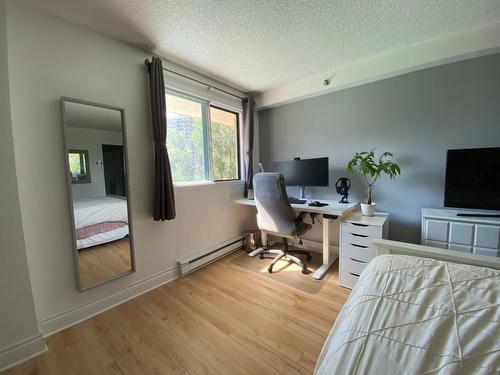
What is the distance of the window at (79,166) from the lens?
157 cm

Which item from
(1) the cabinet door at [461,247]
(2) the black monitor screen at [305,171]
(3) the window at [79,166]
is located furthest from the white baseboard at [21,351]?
(1) the cabinet door at [461,247]

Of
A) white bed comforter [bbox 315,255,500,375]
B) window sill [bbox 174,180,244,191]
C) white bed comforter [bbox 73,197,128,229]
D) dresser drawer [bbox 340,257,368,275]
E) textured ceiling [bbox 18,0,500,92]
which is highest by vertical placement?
textured ceiling [bbox 18,0,500,92]

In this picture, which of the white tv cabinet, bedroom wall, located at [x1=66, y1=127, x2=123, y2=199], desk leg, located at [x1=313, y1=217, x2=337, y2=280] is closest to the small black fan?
desk leg, located at [x1=313, y1=217, x2=337, y2=280]

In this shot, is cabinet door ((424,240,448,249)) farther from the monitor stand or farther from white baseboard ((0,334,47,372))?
white baseboard ((0,334,47,372))

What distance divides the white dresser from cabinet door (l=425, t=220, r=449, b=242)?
1.11ft

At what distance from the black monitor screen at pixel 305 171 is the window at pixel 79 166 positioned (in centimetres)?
209

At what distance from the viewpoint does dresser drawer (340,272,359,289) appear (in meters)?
1.98

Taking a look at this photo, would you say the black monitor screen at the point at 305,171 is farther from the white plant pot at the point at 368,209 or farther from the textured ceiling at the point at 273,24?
the textured ceiling at the point at 273,24

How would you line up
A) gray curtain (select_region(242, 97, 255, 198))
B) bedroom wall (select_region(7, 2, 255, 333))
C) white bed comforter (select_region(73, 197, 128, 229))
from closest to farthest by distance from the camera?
1. bedroom wall (select_region(7, 2, 255, 333))
2. white bed comforter (select_region(73, 197, 128, 229))
3. gray curtain (select_region(242, 97, 255, 198))

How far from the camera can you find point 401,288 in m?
0.83

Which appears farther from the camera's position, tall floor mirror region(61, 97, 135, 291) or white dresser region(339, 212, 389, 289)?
white dresser region(339, 212, 389, 289)

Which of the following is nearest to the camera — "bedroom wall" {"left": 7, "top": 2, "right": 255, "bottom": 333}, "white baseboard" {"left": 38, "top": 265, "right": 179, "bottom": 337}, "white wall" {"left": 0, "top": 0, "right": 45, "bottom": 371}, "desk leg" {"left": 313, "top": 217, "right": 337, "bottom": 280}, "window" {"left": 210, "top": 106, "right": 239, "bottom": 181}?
"white wall" {"left": 0, "top": 0, "right": 45, "bottom": 371}

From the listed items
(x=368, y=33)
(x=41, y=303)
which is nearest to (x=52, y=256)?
(x=41, y=303)

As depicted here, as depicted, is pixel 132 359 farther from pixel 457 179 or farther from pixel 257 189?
pixel 457 179
